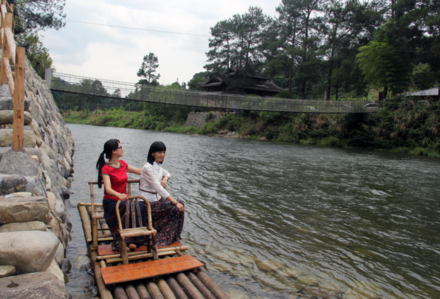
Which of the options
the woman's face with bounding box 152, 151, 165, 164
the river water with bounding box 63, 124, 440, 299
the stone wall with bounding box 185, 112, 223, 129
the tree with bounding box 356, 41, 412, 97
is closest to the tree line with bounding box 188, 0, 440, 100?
the tree with bounding box 356, 41, 412, 97

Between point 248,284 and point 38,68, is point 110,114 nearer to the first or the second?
point 38,68

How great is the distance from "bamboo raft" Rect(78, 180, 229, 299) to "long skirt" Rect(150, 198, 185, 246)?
16 cm

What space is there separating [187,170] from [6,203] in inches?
337

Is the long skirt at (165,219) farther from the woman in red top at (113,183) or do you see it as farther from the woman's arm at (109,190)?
the woman's arm at (109,190)

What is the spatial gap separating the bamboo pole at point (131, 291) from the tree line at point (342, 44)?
2561 cm

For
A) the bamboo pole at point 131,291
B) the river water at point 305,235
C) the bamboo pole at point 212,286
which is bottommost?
the river water at point 305,235

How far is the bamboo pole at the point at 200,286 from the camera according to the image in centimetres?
287

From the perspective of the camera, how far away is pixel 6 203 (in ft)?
9.98

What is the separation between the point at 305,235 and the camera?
5453mm

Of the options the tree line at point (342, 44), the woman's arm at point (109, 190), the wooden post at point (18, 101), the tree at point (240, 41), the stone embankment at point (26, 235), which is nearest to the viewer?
the stone embankment at point (26, 235)

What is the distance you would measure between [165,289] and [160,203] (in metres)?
1.14

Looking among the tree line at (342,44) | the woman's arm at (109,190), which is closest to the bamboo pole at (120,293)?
the woman's arm at (109,190)

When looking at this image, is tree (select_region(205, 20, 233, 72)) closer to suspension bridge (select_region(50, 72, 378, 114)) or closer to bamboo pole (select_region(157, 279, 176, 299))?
suspension bridge (select_region(50, 72, 378, 114))

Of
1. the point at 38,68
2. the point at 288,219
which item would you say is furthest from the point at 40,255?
the point at 38,68
